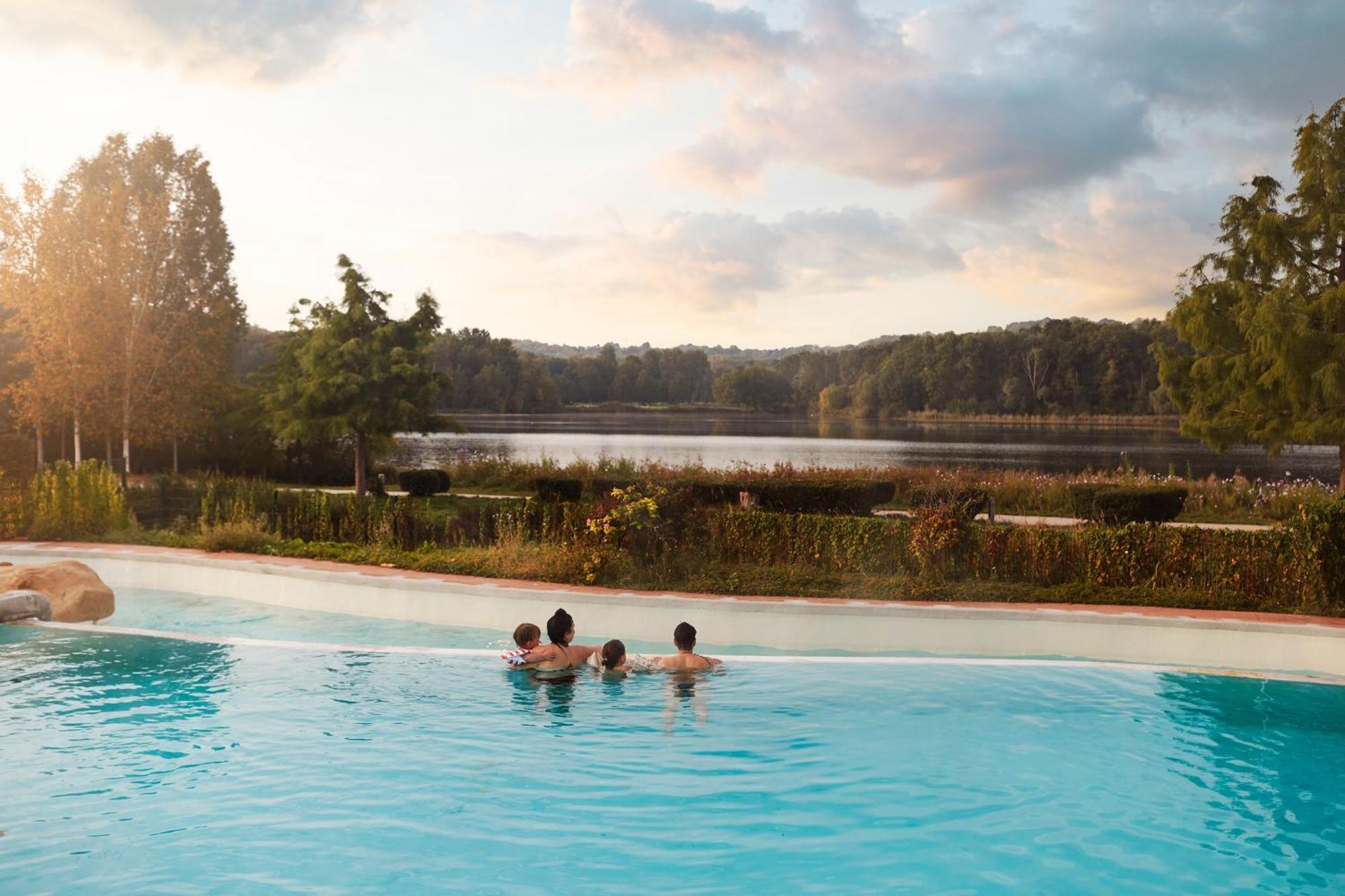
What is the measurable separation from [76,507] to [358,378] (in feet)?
20.5

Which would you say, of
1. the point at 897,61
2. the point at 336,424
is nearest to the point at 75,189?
the point at 336,424

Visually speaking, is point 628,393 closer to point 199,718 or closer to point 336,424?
point 336,424

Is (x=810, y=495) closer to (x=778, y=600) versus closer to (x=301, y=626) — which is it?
(x=778, y=600)

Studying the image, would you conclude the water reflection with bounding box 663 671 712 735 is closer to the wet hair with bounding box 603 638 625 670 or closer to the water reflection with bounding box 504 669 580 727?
the wet hair with bounding box 603 638 625 670

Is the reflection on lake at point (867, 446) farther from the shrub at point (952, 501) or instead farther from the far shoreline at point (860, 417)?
the shrub at point (952, 501)

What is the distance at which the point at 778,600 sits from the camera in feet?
32.0

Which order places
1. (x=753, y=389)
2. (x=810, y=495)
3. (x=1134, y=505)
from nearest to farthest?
(x=1134, y=505) < (x=810, y=495) < (x=753, y=389)

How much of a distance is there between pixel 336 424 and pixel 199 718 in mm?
13679

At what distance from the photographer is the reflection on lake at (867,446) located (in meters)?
38.5

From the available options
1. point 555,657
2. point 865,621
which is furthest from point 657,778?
point 865,621

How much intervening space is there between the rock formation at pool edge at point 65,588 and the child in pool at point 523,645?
577 cm

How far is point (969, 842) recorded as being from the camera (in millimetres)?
5680

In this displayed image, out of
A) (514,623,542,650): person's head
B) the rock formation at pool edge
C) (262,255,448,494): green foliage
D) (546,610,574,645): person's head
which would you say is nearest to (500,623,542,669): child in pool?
(514,623,542,650): person's head

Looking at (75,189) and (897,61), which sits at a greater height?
(75,189)
